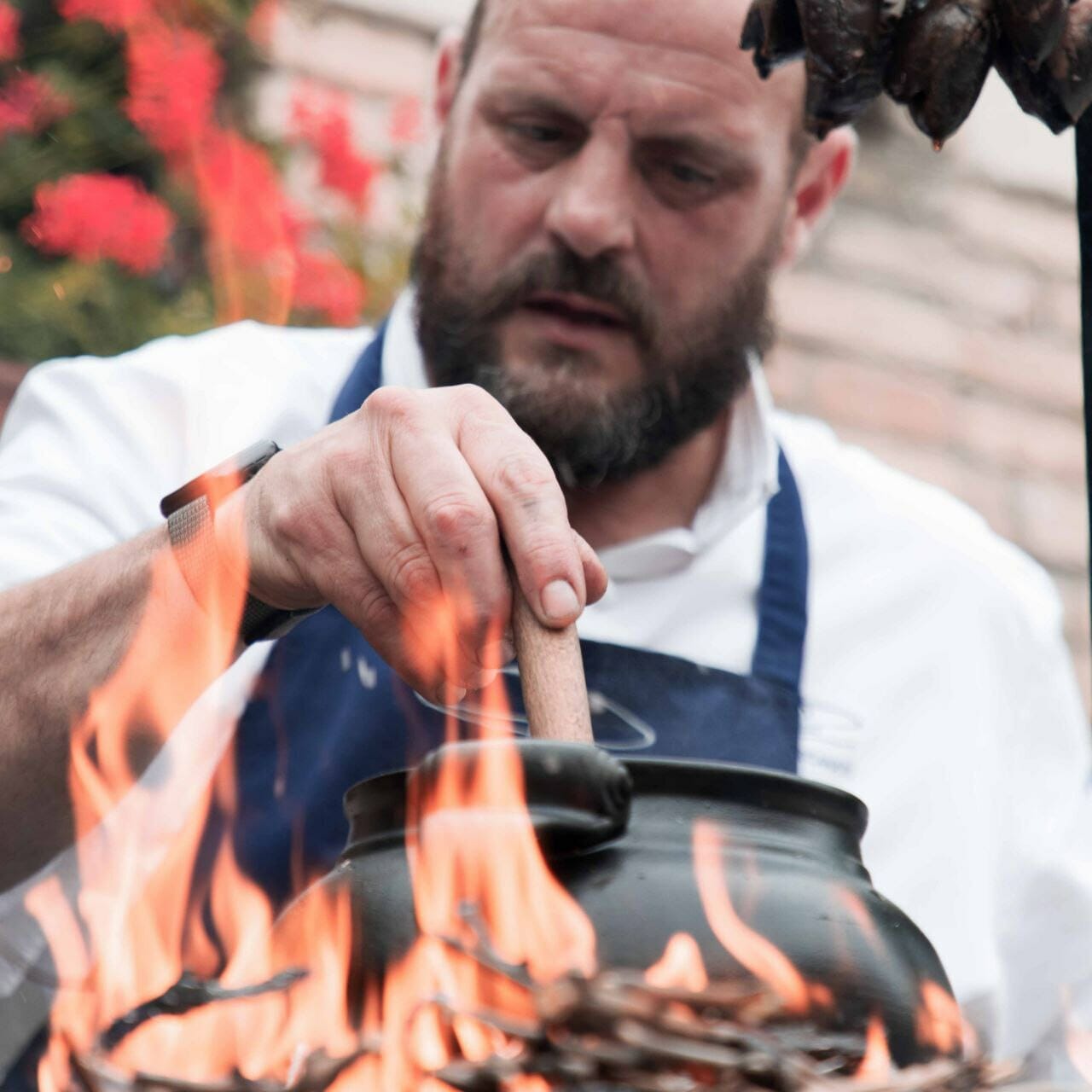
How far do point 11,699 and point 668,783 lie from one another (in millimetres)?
833

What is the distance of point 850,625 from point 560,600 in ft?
3.96

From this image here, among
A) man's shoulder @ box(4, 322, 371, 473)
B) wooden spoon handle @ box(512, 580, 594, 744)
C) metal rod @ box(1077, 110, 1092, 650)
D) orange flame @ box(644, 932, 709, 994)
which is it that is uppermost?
metal rod @ box(1077, 110, 1092, 650)

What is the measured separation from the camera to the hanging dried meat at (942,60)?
1260mm

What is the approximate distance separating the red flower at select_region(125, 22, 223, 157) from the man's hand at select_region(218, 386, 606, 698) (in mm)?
1585

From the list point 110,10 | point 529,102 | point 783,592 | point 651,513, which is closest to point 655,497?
point 651,513

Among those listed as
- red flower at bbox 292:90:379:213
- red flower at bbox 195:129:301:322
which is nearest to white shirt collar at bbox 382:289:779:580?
red flower at bbox 195:129:301:322

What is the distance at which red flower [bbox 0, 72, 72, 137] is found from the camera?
2.78 meters

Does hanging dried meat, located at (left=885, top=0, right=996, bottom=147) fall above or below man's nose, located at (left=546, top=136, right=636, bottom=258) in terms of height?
above

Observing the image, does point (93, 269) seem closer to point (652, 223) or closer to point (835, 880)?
point (652, 223)

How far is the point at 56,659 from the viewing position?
64.7 inches

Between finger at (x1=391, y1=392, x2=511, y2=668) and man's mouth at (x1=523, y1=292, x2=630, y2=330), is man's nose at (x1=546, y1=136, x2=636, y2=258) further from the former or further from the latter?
finger at (x1=391, y1=392, x2=511, y2=668)

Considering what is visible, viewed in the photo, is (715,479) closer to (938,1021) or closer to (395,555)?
(395,555)

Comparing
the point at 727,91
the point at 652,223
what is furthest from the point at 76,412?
the point at 727,91

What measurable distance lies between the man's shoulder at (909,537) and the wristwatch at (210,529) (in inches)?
45.2
